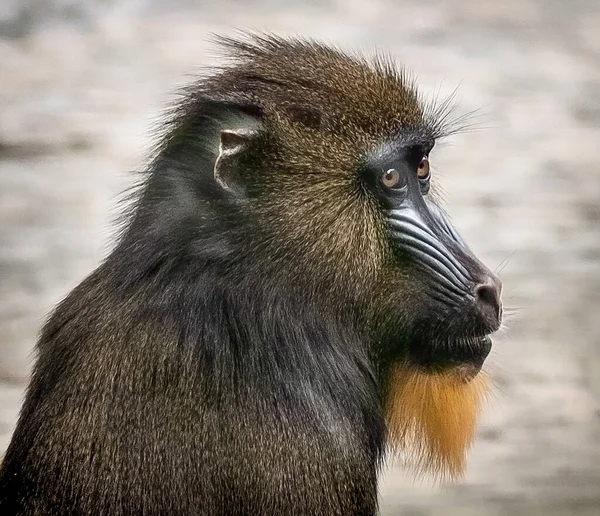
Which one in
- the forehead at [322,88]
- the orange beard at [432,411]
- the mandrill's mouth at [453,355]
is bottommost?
the orange beard at [432,411]

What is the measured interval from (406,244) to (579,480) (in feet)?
8.48

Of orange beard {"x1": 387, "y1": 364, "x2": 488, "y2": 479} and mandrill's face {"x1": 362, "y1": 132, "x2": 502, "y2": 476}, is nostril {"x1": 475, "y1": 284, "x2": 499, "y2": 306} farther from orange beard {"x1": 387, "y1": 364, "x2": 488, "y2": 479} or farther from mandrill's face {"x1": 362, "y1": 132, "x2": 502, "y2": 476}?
orange beard {"x1": 387, "y1": 364, "x2": 488, "y2": 479}

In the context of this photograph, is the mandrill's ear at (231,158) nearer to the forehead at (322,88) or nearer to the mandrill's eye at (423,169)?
the forehead at (322,88)

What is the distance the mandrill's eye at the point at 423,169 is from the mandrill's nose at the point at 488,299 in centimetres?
33

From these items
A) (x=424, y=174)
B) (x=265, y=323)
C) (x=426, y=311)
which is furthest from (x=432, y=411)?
(x=424, y=174)

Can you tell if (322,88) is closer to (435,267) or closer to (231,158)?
(231,158)

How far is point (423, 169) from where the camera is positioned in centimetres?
272

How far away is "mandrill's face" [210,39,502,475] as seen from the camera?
2.45 meters

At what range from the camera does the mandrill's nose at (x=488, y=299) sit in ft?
8.46

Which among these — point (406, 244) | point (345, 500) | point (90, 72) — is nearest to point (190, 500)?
point (345, 500)

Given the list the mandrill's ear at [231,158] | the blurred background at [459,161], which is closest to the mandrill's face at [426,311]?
the mandrill's ear at [231,158]

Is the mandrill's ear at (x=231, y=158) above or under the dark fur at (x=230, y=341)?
above

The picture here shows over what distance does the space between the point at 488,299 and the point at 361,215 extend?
1.37ft

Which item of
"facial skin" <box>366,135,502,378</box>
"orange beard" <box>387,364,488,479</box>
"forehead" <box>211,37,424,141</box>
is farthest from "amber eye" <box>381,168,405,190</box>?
"orange beard" <box>387,364,488,479</box>
